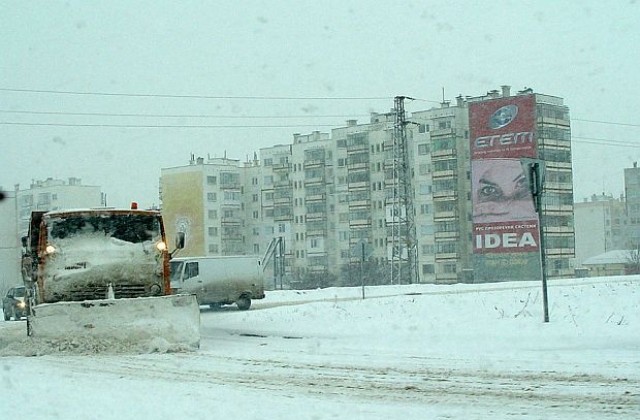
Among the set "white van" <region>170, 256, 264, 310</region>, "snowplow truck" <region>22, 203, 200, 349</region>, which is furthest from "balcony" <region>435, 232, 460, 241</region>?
"snowplow truck" <region>22, 203, 200, 349</region>

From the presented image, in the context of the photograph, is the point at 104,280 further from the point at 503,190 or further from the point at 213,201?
the point at 213,201

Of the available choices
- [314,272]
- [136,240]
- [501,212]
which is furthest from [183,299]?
[314,272]

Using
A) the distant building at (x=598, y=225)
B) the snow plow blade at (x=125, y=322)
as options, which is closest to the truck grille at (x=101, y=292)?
the snow plow blade at (x=125, y=322)

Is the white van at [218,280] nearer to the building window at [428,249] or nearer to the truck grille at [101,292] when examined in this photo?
the truck grille at [101,292]

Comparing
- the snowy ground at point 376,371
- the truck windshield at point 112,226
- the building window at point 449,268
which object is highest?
the truck windshield at point 112,226

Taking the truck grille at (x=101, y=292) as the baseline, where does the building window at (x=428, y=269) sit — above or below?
below

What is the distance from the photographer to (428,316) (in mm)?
21328

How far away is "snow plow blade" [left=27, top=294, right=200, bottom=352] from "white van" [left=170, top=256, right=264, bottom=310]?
615 inches

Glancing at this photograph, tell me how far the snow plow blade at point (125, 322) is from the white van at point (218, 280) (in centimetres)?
1562

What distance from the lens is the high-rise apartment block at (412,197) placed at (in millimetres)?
84500

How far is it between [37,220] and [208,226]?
8999cm

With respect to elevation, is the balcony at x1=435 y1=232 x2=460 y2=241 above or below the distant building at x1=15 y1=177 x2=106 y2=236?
below

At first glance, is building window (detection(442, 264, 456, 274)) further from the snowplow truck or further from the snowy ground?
the snowplow truck

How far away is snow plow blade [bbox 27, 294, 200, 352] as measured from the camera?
1564 cm
